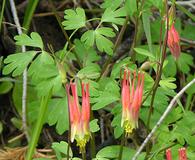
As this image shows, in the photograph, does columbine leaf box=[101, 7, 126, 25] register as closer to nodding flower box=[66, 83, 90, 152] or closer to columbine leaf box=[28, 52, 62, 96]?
columbine leaf box=[28, 52, 62, 96]

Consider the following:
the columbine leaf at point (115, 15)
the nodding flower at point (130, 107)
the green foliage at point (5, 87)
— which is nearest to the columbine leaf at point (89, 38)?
the columbine leaf at point (115, 15)

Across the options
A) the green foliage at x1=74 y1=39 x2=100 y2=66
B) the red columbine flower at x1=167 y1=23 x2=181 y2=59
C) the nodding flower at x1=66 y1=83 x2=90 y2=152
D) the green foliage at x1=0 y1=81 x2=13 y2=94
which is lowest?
the green foliage at x1=0 y1=81 x2=13 y2=94

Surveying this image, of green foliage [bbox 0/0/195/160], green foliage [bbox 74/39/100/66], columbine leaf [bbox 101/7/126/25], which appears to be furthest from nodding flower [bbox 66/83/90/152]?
green foliage [bbox 74/39/100/66]

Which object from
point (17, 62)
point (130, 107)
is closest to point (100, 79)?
point (17, 62)

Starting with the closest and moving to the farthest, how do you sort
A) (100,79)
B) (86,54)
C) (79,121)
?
1. (79,121)
2. (100,79)
3. (86,54)

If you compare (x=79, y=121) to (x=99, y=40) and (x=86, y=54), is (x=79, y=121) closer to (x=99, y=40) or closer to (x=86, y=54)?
(x=99, y=40)

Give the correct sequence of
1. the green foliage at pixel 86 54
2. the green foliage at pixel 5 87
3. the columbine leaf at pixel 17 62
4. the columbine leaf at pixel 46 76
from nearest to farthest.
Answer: the columbine leaf at pixel 46 76 < the columbine leaf at pixel 17 62 < the green foliage at pixel 86 54 < the green foliage at pixel 5 87

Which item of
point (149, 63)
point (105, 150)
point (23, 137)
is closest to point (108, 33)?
point (149, 63)

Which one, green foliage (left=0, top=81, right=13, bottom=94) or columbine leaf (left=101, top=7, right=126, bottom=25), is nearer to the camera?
columbine leaf (left=101, top=7, right=126, bottom=25)

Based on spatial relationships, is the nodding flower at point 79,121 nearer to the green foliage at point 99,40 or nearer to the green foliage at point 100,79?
the green foliage at point 100,79

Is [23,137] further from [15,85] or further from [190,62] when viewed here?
[190,62]

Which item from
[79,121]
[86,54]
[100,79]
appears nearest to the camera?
[79,121]

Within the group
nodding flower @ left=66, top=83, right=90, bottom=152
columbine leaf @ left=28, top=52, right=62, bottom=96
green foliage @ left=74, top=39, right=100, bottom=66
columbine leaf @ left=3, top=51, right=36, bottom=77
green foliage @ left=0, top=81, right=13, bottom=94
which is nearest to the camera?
nodding flower @ left=66, top=83, right=90, bottom=152
